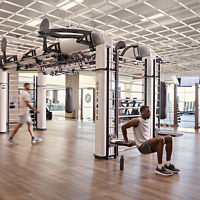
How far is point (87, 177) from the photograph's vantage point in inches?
131

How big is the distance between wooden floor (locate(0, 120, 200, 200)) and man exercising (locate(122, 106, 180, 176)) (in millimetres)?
149

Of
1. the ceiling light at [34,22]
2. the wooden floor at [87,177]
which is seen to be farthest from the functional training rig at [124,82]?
the ceiling light at [34,22]

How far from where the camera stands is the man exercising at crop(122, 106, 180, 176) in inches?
136

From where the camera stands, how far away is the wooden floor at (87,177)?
2693mm

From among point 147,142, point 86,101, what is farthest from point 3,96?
point 86,101

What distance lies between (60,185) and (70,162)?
1.16 metres

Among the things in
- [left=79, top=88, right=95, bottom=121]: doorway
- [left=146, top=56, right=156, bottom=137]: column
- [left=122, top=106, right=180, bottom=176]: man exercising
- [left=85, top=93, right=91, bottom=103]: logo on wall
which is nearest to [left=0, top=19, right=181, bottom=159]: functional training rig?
[left=146, top=56, right=156, bottom=137]: column

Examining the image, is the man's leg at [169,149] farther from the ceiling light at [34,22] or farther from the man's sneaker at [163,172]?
the ceiling light at [34,22]

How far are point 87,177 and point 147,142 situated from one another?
1.03 meters

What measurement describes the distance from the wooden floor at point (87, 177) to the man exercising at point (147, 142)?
0.49 ft

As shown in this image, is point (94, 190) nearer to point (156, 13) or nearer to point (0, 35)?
point (156, 13)

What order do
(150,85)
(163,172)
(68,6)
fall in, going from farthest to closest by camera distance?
(68,6)
(150,85)
(163,172)

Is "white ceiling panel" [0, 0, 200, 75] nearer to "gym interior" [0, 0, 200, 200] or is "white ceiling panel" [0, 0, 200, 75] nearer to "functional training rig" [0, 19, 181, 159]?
"gym interior" [0, 0, 200, 200]

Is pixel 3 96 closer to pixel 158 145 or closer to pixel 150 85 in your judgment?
pixel 150 85
